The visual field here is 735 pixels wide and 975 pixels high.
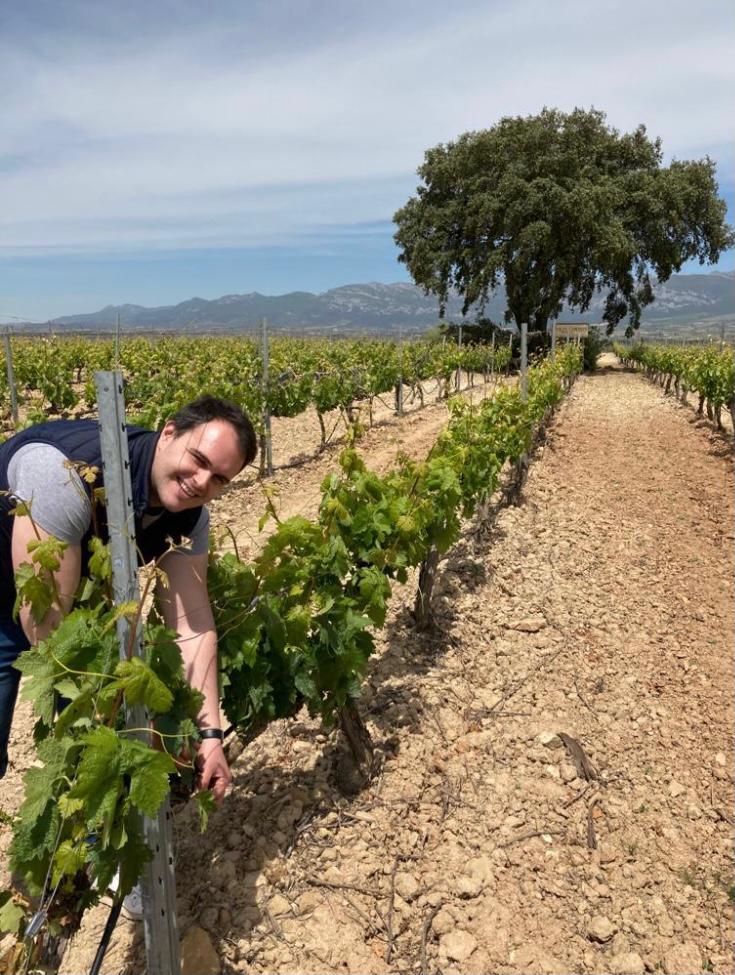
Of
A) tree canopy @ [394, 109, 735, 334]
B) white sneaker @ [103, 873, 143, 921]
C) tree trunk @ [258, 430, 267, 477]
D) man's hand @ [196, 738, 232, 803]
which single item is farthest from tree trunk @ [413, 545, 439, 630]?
tree canopy @ [394, 109, 735, 334]

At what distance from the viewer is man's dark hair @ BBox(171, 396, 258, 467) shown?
1854 millimetres

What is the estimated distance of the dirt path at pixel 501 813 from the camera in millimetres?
2492

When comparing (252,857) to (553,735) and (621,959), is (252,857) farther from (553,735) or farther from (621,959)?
(553,735)

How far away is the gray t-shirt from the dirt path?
172 centimetres

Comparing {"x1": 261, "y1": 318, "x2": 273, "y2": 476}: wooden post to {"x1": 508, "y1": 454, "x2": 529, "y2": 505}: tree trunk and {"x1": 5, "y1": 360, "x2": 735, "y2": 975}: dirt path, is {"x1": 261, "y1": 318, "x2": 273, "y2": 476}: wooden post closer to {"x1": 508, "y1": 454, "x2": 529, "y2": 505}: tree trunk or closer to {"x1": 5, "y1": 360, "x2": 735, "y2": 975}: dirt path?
{"x1": 508, "y1": 454, "x2": 529, "y2": 505}: tree trunk

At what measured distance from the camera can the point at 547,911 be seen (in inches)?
103

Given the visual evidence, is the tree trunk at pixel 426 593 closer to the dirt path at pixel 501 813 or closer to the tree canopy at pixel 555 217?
the dirt path at pixel 501 813

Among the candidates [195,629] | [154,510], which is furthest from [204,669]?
[154,510]

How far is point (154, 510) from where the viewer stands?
1969mm

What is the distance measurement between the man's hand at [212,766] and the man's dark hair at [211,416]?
88 centimetres

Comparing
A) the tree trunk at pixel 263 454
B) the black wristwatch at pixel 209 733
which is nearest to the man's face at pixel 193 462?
the black wristwatch at pixel 209 733

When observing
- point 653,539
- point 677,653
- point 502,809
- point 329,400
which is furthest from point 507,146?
point 502,809

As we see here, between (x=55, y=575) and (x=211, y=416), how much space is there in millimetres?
576

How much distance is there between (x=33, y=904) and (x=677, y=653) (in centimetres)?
A: 419
